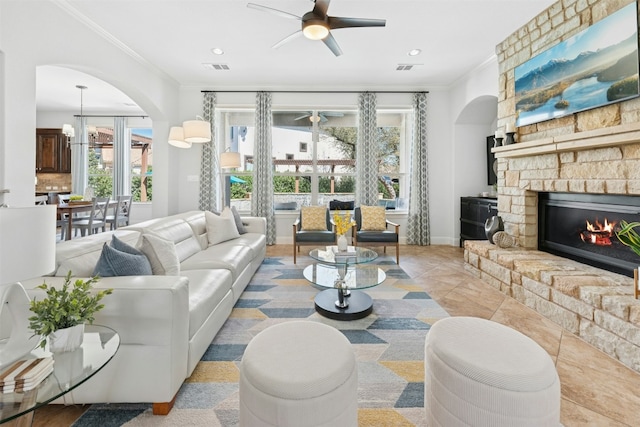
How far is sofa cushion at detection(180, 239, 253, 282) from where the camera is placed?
285 centimetres

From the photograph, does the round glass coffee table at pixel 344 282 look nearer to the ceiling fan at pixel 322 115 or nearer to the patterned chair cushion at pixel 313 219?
the patterned chair cushion at pixel 313 219

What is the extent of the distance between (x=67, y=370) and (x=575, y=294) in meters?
3.34

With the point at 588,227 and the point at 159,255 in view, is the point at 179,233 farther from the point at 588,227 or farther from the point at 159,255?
the point at 588,227

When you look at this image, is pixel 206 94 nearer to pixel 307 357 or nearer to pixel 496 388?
pixel 307 357

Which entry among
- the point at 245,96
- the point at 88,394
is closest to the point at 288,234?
the point at 245,96

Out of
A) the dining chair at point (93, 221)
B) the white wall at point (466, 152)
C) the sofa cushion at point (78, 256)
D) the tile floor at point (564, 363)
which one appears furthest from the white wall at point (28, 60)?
the white wall at point (466, 152)

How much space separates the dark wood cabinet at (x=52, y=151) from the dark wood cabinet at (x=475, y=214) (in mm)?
9382

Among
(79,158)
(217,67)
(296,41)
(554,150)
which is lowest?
(554,150)

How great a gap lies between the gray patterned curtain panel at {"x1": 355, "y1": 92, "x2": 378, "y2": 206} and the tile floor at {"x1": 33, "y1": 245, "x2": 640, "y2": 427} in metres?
2.25

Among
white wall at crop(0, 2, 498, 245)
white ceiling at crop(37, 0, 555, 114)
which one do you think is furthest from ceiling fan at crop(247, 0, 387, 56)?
white wall at crop(0, 2, 498, 245)

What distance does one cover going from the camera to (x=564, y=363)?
208cm

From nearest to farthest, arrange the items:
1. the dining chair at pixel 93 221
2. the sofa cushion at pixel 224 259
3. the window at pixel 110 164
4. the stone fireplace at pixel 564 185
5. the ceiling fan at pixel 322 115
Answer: the stone fireplace at pixel 564 185, the sofa cushion at pixel 224 259, the dining chair at pixel 93 221, the ceiling fan at pixel 322 115, the window at pixel 110 164

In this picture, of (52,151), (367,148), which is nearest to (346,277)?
(367,148)

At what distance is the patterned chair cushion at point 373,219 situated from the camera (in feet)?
16.9
